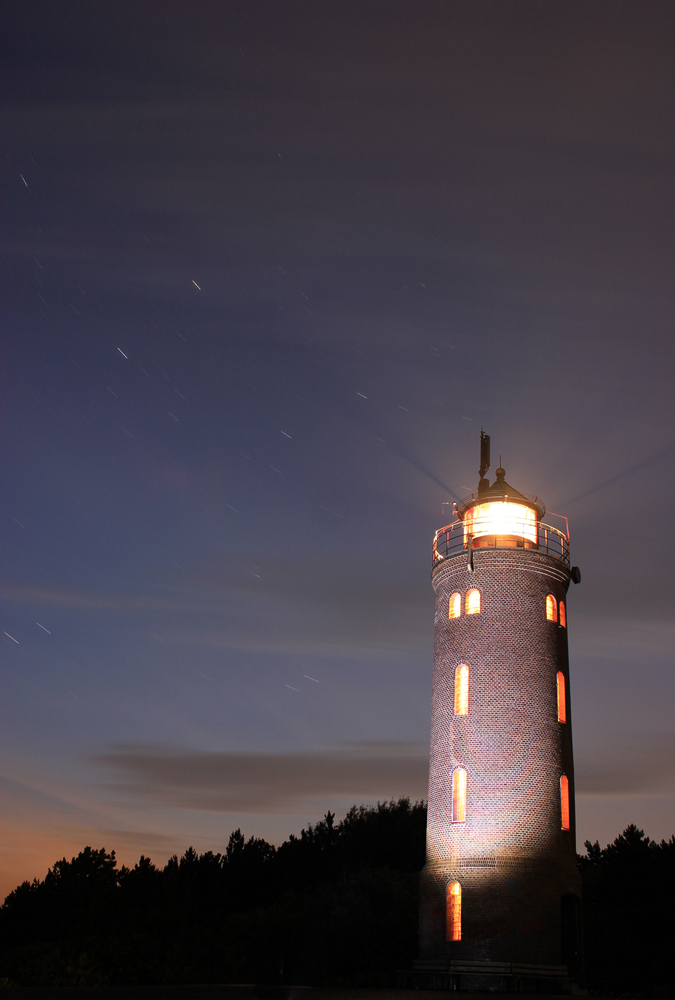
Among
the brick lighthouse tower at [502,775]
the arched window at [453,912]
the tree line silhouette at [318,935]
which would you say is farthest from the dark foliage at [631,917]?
the arched window at [453,912]

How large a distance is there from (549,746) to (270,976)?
1699 cm

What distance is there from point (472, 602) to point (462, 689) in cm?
304

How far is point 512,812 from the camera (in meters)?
28.0

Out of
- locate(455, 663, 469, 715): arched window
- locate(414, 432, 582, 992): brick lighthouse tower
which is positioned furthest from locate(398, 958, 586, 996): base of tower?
locate(455, 663, 469, 715): arched window

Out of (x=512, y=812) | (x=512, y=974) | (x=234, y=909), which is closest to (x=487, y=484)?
(x=512, y=812)

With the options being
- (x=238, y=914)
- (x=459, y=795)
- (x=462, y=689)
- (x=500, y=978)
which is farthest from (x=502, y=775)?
(x=238, y=914)

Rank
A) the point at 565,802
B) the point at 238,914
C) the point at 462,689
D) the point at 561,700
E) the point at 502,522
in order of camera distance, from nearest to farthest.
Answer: the point at 565,802 < the point at 462,689 < the point at 561,700 < the point at 502,522 < the point at 238,914

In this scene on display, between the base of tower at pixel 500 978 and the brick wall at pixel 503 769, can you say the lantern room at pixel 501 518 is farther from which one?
the base of tower at pixel 500 978

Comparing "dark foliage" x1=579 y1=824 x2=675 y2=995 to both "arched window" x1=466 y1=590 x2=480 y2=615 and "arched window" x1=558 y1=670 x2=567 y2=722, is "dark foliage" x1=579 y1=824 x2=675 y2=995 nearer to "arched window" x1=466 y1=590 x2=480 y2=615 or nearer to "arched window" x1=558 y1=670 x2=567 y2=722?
"arched window" x1=558 y1=670 x2=567 y2=722

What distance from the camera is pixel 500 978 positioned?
86.1ft

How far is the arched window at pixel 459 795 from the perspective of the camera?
28641 mm

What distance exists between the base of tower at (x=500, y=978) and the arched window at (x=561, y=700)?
24.9 feet

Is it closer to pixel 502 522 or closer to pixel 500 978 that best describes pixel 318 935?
pixel 500 978

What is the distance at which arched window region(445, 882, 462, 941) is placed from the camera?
91.1 ft
